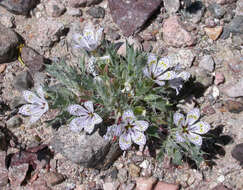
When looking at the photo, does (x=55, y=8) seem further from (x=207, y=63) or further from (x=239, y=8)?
(x=239, y=8)

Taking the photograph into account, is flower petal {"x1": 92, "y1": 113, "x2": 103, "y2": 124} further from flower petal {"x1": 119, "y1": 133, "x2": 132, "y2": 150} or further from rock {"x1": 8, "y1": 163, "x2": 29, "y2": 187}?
rock {"x1": 8, "y1": 163, "x2": 29, "y2": 187}

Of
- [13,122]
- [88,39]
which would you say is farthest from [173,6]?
[13,122]

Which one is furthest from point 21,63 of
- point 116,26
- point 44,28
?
point 116,26

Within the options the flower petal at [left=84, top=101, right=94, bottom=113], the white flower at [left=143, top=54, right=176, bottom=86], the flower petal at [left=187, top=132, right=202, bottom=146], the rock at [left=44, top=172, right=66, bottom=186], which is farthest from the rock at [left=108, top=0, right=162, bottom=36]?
the rock at [left=44, top=172, right=66, bottom=186]

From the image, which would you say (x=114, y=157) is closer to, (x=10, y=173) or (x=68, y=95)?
(x=68, y=95)

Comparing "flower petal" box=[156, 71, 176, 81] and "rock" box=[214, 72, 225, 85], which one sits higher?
"flower petal" box=[156, 71, 176, 81]
